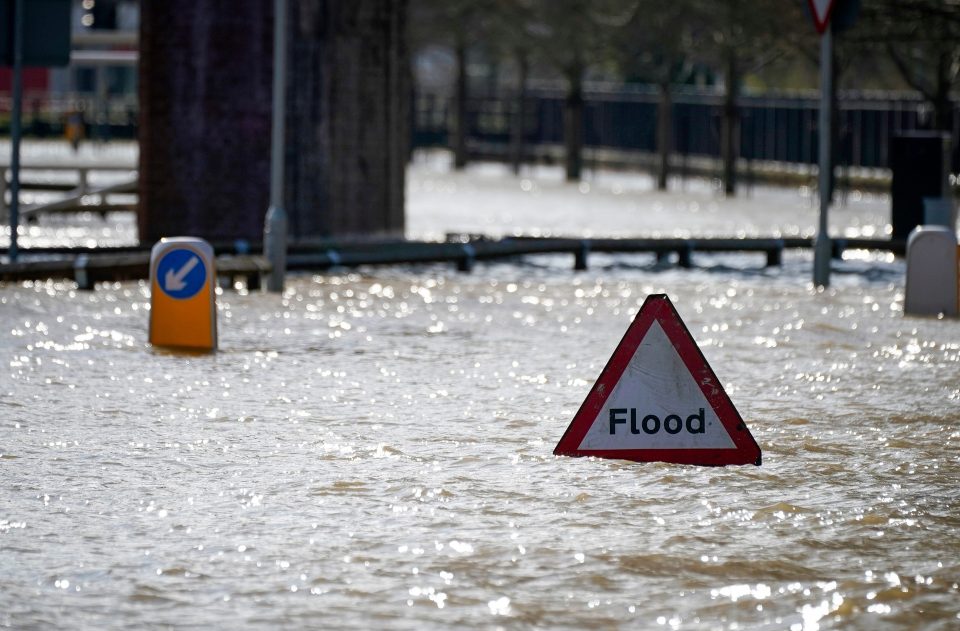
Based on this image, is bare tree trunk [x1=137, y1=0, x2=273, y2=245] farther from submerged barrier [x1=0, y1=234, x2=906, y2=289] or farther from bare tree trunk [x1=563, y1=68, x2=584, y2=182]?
bare tree trunk [x1=563, y1=68, x2=584, y2=182]

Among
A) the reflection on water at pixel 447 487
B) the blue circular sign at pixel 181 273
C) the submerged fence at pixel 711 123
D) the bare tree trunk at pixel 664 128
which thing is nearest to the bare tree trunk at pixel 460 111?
the submerged fence at pixel 711 123

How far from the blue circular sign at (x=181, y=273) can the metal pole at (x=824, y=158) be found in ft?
21.3

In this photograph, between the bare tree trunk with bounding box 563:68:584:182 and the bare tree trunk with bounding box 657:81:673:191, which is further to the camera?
the bare tree trunk with bounding box 563:68:584:182

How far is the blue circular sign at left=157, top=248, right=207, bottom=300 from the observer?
13.4m

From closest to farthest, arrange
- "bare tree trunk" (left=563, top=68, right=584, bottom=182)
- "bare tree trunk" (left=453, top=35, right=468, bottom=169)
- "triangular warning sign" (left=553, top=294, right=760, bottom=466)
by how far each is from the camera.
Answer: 1. "triangular warning sign" (left=553, top=294, right=760, bottom=466)
2. "bare tree trunk" (left=563, top=68, right=584, bottom=182)
3. "bare tree trunk" (left=453, top=35, right=468, bottom=169)

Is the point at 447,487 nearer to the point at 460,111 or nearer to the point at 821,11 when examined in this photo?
the point at 821,11

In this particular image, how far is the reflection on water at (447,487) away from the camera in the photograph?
6.68m

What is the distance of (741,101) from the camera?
39.5 m

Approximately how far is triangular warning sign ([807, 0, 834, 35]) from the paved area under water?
11.2ft

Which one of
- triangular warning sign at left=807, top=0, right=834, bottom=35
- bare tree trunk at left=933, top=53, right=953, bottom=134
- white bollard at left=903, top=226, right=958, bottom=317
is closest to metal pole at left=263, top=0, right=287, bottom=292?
triangular warning sign at left=807, top=0, right=834, bottom=35

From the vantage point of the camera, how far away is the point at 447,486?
28.2 feet

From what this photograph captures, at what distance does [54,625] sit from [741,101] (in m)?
34.2

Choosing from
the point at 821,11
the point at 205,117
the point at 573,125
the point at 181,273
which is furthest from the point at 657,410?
the point at 573,125

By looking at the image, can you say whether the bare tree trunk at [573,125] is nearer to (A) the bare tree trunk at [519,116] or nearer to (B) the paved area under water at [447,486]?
(A) the bare tree trunk at [519,116]
